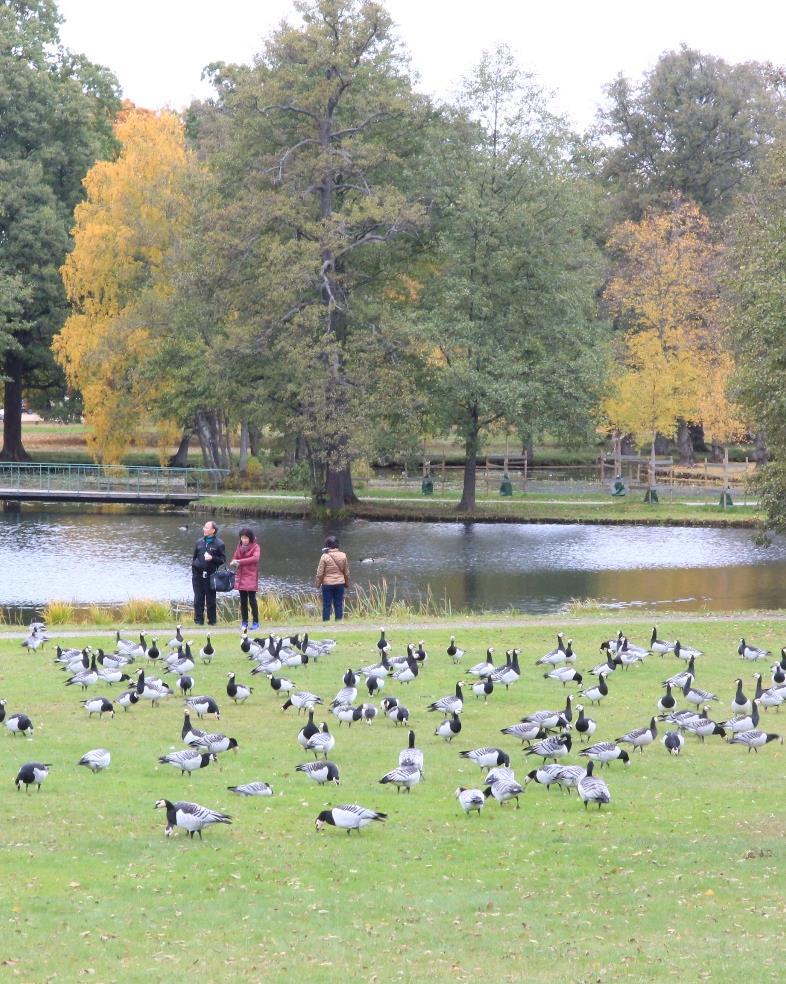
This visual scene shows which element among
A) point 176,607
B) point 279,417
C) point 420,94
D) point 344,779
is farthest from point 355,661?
point 420,94

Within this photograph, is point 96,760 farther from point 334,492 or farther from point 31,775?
point 334,492

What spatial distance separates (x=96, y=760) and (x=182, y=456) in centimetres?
7487

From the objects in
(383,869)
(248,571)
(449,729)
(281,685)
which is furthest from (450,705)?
(248,571)

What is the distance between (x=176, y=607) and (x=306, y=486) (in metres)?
37.9

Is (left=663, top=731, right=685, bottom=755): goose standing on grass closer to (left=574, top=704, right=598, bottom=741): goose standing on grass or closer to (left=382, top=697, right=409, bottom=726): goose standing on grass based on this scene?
(left=574, top=704, right=598, bottom=741): goose standing on grass

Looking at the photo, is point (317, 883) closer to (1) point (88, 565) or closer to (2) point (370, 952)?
(2) point (370, 952)

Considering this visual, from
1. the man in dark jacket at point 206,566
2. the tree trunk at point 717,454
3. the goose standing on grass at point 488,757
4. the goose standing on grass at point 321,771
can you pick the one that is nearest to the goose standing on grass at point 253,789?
the goose standing on grass at point 321,771

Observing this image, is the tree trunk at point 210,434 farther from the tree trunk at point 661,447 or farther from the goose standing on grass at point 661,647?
the goose standing on grass at point 661,647

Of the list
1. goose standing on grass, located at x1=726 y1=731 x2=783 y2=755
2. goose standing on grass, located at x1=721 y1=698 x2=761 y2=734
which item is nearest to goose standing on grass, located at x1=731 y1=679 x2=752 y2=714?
goose standing on grass, located at x1=721 y1=698 x2=761 y2=734

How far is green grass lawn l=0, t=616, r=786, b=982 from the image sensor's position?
1186cm

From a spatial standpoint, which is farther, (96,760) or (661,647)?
(661,647)

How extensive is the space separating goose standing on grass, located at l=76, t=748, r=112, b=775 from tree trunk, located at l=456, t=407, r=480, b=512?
51.4m

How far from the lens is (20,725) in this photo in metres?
19.8

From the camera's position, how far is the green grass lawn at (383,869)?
38.9ft
